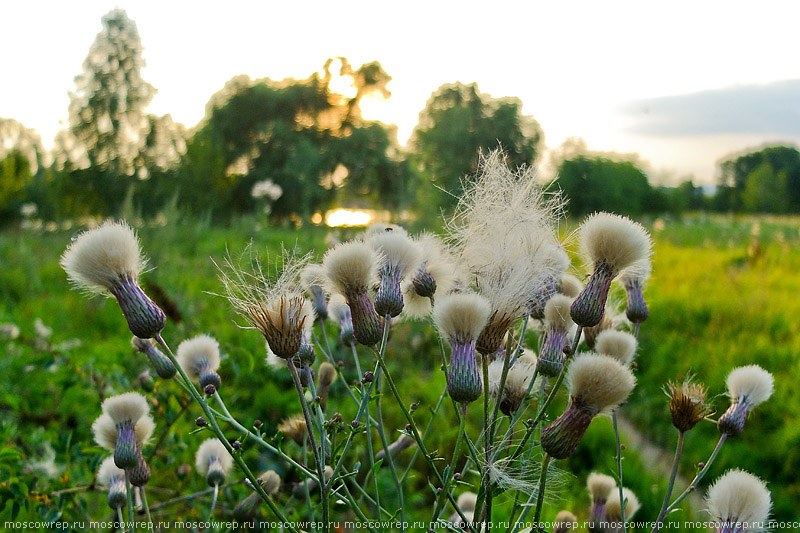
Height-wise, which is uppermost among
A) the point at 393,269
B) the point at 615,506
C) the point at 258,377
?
the point at 393,269

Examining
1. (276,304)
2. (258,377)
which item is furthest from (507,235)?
(258,377)

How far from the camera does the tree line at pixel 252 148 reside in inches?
608

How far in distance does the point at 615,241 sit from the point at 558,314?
0.16 m

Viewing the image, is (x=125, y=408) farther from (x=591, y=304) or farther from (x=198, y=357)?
(x=591, y=304)

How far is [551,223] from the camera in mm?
1034

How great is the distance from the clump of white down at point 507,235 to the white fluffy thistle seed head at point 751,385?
0.50 meters

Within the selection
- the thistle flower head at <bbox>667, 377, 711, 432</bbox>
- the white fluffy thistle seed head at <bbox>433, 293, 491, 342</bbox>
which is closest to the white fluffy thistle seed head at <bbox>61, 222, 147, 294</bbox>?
the white fluffy thistle seed head at <bbox>433, 293, 491, 342</bbox>

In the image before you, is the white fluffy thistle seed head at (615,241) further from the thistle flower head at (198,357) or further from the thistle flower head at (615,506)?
the thistle flower head at (198,357)

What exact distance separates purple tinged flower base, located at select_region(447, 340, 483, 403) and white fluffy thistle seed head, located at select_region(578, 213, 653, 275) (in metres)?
0.28

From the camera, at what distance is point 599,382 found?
0.82 metres

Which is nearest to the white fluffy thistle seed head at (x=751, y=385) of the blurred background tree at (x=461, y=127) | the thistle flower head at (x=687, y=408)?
the thistle flower head at (x=687, y=408)

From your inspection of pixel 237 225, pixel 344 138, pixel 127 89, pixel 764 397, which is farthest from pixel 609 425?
pixel 127 89

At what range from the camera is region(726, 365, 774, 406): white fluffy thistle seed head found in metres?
1.15

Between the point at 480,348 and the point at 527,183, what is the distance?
35 cm
